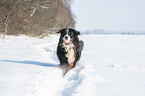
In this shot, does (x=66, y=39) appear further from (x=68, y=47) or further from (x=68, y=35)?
(x=68, y=47)

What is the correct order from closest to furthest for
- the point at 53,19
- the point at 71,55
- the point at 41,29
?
the point at 71,55
the point at 41,29
the point at 53,19

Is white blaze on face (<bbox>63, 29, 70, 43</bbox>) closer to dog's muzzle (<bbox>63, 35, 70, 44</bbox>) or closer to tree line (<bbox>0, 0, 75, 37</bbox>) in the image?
dog's muzzle (<bbox>63, 35, 70, 44</bbox>)

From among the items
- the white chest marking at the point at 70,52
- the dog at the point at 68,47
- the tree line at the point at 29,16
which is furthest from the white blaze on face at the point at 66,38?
the tree line at the point at 29,16

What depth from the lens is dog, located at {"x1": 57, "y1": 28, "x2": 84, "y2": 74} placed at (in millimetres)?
4293

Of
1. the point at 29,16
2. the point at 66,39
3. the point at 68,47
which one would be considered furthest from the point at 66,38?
the point at 29,16

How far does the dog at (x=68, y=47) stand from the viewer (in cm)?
429

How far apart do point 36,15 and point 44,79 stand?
16246 mm

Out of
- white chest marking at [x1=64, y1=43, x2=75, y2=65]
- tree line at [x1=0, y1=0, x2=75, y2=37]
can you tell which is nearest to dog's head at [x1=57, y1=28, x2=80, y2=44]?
white chest marking at [x1=64, y1=43, x2=75, y2=65]

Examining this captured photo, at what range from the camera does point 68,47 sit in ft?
14.3

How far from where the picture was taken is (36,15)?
19.0 m

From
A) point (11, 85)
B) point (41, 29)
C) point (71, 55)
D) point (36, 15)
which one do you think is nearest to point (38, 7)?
point (36, 15)

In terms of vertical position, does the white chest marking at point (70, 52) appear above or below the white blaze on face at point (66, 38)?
below

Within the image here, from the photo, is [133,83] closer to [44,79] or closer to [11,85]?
[44,79]

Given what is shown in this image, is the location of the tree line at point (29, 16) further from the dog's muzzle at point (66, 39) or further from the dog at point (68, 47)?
the dog's muzzle at point (66, 39)
